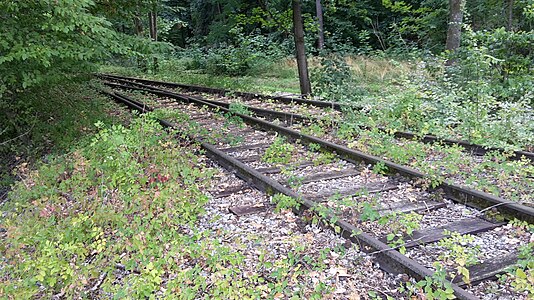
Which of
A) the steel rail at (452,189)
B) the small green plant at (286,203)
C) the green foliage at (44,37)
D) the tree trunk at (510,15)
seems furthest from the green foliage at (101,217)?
the tree trunk at (510,15)

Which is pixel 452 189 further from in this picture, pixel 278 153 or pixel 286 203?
pixel 278 153

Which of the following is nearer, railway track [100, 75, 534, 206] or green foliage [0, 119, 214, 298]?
green foliage [0, 119, 214, 298]

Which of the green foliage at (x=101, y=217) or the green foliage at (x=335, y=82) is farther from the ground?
the green foliage at (x=335, y=82)

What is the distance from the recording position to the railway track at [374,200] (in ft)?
11.7

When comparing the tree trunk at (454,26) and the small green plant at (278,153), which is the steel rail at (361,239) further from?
the tree trunk at (454,26)

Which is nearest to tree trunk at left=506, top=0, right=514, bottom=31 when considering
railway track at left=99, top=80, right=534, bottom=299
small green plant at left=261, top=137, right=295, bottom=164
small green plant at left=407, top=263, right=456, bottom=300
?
railway track at left=99, top=80, right=534, bottom=299

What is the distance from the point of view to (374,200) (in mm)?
4664

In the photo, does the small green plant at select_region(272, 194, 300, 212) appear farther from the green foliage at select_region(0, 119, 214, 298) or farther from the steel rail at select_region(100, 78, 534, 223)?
the steel rail at select_region(100, 78, 534, 223)

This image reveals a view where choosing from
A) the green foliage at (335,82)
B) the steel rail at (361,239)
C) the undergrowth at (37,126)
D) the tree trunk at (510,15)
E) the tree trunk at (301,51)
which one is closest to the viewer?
the steel rail at (361,239)

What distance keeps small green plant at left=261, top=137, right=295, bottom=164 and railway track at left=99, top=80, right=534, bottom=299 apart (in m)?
0.02

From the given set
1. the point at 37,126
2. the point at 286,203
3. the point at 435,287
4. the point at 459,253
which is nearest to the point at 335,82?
the point at 37,126

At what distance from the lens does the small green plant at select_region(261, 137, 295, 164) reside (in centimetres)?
642

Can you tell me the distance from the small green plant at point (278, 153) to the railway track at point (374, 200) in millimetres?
15

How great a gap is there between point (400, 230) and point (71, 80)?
23.2 ft
